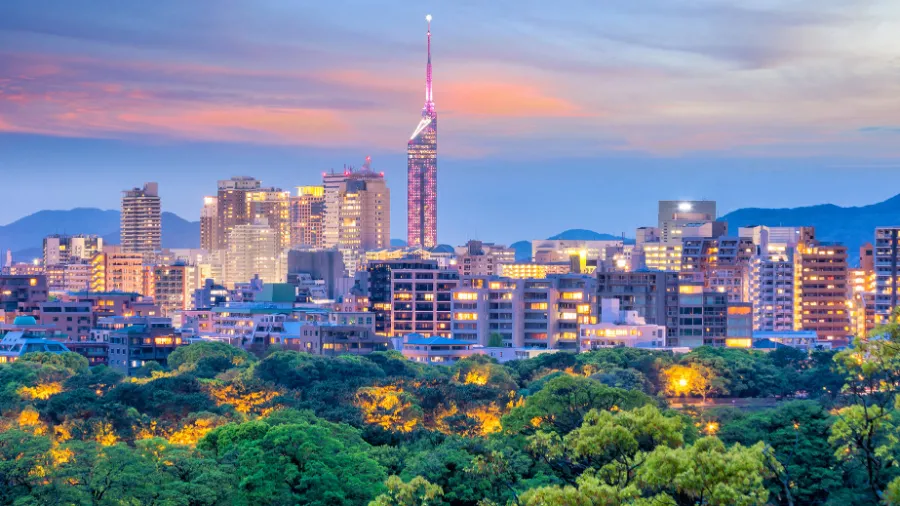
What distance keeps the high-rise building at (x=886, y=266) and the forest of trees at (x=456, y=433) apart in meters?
33.5

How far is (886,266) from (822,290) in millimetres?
22792

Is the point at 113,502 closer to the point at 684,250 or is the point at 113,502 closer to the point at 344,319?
the point at 344,319

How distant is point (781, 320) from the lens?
159 metres

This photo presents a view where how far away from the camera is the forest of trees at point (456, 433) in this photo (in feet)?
89.0

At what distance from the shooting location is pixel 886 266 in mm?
133750

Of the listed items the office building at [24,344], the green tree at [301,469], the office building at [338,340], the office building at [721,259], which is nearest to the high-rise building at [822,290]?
the office building at [721,259]

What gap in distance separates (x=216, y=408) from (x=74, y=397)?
6.86m

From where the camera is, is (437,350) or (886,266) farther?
(886,266)

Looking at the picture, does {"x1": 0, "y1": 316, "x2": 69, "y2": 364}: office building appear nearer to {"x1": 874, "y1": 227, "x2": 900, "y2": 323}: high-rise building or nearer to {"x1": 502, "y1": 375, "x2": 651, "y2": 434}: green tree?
{"x1": 502, "y1": 375, "x2": 651, "y2": 434}: green tree

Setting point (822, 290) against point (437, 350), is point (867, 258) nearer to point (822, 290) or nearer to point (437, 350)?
point (822, 290)

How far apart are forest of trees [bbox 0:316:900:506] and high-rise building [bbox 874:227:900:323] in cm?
3353

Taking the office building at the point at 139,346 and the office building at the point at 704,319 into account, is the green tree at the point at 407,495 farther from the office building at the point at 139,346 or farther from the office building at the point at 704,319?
the office building at the point at 704,319

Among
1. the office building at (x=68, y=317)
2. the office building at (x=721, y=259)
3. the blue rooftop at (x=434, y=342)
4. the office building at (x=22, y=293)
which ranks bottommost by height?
the blue rooftop at (x=434, y=342)

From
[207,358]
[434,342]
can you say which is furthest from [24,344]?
[434,342]
